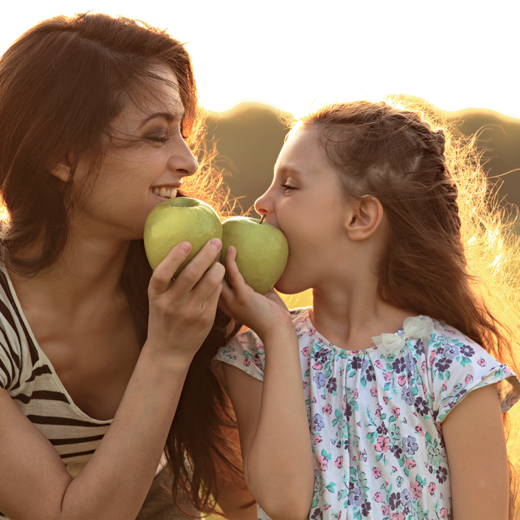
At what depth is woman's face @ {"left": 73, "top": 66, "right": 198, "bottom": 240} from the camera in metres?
2.03

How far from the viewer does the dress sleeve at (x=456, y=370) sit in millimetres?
1824

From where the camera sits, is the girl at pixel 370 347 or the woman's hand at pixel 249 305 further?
the woman's hand at pixel 249 305

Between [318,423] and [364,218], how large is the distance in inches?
30.9

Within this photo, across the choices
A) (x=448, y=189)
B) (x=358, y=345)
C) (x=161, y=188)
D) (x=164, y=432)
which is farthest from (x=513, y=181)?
(x=164, y=432)

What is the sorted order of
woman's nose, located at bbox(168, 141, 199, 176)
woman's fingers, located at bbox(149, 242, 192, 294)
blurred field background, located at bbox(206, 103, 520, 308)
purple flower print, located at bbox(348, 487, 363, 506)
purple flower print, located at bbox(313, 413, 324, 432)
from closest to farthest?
1. woman's fingers, located at bbox(149, 242, 192, 294)
2. purple flower print, located at bbox(348, 487, 363, 506)
3. purple flower print, located at bbox(313, 413, 324, 432)
4. woman's nose, located at bbox(168, 141, 199, 176)
5. blurred field background, located at bbox(206, 103, 520, 308)

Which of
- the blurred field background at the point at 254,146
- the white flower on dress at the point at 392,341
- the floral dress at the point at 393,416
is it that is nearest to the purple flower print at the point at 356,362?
the floral dress at the point at 393,416

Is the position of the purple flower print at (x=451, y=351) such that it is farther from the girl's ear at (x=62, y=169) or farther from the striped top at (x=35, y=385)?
the girl's ear at (x=62, y=169)

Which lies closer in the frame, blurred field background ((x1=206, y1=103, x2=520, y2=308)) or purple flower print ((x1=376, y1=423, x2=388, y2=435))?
purple flower print ((x1=376, y1=423, x2=388, y2=435))

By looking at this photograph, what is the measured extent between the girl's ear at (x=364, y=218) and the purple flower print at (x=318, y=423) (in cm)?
68

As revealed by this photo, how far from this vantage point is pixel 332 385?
205 centimetres

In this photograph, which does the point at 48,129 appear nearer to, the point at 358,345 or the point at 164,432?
the point at 164,432

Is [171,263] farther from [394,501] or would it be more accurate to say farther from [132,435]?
[394,501]

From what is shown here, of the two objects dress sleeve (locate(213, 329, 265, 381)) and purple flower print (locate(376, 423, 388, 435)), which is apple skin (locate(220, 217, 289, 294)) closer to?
dress sleeve (locate(213, 329, 265, 381))

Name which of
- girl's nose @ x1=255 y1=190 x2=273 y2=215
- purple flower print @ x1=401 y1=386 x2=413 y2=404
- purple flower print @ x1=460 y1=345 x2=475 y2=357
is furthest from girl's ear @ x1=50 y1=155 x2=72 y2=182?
purple flower print @ x1=460 y1=345 x2=475 y2=357
